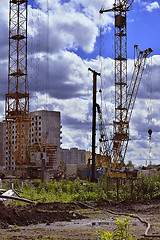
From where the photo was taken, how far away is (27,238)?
472 inches

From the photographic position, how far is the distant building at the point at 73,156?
490 ft

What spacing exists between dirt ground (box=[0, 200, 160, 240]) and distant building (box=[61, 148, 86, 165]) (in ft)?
416

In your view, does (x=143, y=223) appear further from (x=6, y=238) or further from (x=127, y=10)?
(x=127, y=10)

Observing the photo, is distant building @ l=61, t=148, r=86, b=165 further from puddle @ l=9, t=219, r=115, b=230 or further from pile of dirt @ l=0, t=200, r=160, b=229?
puddle @ l=9, t=219, r=115, b=230

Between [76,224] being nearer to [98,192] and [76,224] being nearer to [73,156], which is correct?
[98,192]

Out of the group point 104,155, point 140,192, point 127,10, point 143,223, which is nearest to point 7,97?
point 104,155

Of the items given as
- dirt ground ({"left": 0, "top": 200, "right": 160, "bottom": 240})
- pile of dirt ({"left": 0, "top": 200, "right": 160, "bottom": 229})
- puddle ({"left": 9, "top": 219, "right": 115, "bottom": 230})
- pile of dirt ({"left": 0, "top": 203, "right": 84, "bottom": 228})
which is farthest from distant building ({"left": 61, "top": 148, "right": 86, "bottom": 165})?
puddle ({"left": 9, "top": 219, "right": 115, "bottom": 230})

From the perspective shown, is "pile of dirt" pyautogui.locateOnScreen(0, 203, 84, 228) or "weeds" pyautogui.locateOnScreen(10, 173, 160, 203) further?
"weeds" pyautogui.locateOnScreen(10, 173, 160, 203)

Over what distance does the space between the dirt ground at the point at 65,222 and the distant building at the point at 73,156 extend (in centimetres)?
12685

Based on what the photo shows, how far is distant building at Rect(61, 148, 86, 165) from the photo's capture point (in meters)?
150

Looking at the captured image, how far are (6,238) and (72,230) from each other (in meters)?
2.90

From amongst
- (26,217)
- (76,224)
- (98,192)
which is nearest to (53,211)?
(26,217)

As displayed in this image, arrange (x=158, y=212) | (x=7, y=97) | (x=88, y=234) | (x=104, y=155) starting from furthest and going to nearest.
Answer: (x=104, y=155) → (x=7, y=97) → (x=158, y=212) → (x=88, y=234)

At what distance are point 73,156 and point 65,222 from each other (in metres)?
138
